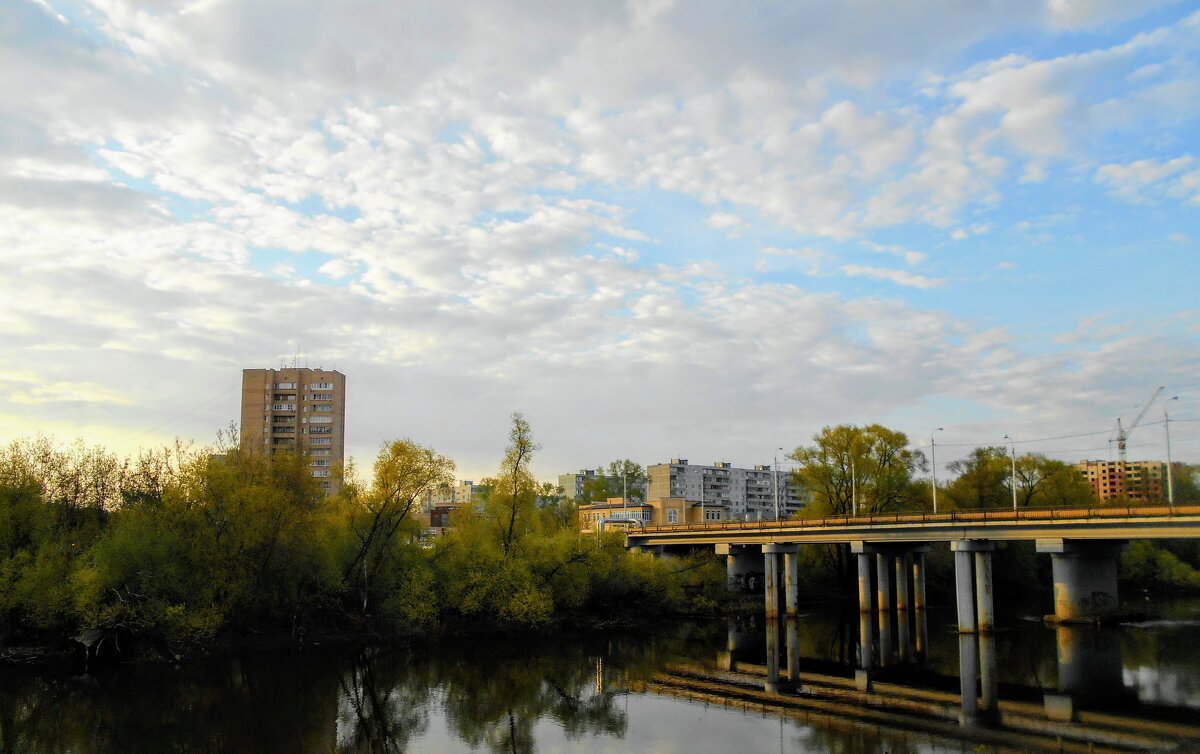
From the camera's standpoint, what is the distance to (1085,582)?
59094mm

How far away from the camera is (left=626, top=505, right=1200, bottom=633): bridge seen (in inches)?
1953

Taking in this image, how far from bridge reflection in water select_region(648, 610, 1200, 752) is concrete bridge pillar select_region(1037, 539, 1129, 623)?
3.73 m

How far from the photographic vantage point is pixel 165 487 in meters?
47.4

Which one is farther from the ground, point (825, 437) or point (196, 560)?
point (825, 437)

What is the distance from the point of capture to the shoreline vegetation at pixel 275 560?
42156mm

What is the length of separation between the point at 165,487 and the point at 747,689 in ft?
111

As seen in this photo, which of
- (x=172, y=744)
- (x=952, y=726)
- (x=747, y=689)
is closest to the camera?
(x=172, y=744)

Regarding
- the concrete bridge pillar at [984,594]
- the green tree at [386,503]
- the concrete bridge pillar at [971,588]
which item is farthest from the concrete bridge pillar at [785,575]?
the green tree at [386,503]

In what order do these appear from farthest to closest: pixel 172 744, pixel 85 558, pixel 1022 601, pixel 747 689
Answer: pixel 1022 601 → pixel 85 558 → pixel 747 689 → pixel 172 744

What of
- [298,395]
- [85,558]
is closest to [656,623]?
[85,558]

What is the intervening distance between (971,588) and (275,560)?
44211 mm

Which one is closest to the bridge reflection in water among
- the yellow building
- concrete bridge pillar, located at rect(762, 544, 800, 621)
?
concrete bridge pillar, located at rect(762, 544, 800, 621)

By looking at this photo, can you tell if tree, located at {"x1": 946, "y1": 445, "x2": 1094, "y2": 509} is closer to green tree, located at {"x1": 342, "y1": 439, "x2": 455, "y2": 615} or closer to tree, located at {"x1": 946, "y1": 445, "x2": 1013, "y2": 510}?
tree, located at {"x1": 946, "y1": 445, "x2": 1013, "y2": 510}

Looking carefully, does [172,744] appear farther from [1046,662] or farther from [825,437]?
[825,437]
